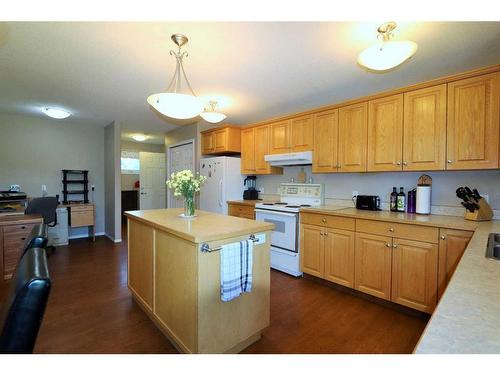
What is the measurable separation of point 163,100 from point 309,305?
2.28m

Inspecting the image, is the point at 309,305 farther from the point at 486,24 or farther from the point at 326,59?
the point at 486,24

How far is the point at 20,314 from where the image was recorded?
701 mm

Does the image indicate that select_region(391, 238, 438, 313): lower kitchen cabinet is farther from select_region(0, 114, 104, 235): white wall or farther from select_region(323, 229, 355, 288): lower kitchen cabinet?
select_region(0, 114, 104, 235): white wall

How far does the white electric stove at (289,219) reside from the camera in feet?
10.2

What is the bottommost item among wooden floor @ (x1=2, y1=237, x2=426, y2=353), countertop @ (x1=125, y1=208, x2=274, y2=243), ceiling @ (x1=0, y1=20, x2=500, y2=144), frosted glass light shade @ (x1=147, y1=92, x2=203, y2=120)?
wooden floor @ (x1=2, y1=237, x2=426, y2=353)

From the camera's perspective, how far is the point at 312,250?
2.97 m

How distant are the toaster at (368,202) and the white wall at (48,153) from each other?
5039mm

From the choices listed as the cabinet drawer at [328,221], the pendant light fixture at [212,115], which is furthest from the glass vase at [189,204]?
the cabinet drawer at [328,221]

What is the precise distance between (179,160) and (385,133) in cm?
395

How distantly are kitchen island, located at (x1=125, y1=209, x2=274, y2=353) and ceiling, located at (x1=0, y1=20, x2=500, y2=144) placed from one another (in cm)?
141

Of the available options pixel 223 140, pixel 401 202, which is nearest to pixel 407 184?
pixel 401 202

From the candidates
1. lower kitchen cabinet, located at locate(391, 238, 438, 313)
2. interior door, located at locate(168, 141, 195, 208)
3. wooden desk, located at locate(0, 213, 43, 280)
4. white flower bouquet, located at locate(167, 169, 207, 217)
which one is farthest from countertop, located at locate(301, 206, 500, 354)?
interior door, located at locate(168, 141, 195, 208)

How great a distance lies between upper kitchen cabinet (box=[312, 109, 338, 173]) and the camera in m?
3.07
